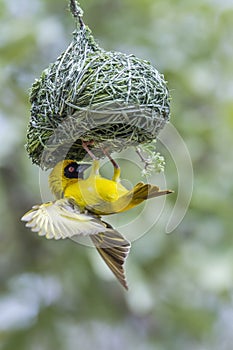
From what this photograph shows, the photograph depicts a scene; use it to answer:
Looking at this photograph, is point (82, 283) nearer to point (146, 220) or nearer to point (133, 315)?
point (133, 315)

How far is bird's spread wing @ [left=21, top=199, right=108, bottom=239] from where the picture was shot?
189 cm

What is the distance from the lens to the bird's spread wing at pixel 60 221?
1.89 meters

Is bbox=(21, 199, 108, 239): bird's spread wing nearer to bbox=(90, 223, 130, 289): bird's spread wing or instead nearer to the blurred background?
bbox=(90, 223, 130, 289): bird's spread wing

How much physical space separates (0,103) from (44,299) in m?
1.52

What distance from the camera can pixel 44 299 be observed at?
4.43 m

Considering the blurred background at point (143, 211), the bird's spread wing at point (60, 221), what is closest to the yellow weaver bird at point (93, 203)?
the bird's spread wing at point (60, 221)

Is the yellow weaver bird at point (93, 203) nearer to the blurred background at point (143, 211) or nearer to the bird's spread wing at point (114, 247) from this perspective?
the bird's spread wing at point (114, 247)

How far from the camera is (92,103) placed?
78.1 inches

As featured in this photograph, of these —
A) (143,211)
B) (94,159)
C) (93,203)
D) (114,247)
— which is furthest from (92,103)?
(143,211)

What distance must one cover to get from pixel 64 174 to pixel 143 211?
3.49 feet

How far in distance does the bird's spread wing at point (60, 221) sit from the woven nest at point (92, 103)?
0.66 ft

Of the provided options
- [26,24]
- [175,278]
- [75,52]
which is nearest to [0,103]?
[26,24]

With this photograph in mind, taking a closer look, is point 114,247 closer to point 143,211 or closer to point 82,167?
point 82,167

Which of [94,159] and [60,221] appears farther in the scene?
[94,159]
